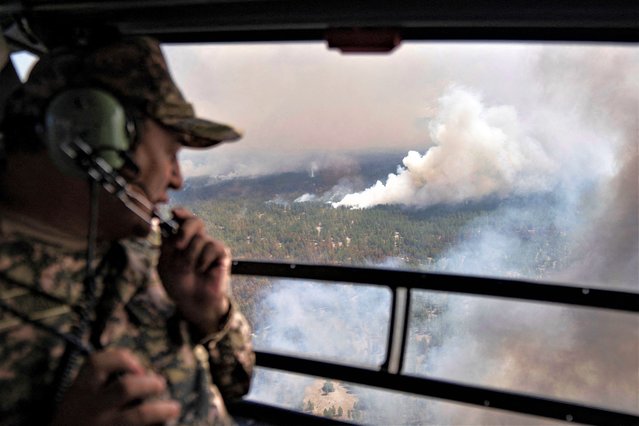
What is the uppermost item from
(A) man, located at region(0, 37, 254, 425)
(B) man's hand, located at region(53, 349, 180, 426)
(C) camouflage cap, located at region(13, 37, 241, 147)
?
(C) camouflage cap, located at region(13, 37, 241, 147)

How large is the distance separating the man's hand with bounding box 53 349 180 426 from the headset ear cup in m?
0.33

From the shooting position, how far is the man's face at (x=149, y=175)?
43.3 inches

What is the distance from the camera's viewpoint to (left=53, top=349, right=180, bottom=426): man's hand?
853 millimetres

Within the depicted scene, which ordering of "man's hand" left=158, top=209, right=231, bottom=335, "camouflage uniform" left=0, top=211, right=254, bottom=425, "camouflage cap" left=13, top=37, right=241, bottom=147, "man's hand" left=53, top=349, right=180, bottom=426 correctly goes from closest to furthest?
"man's hand" left=53, top=349, right=180, bottom=426 → "camouflage uniform" left=0, top=211, right=254, bottom=425 → "camouflage cap" left=13, top=37, right=241, bottom=147 → "man's hand" left=158, top=209, right=231, bottom=335

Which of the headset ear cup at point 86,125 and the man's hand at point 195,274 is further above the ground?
the headset ear cup at point 86,125

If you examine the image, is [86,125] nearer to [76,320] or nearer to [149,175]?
[149,175]

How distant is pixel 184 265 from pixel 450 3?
2.66 feet

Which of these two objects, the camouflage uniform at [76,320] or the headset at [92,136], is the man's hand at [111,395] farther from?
the headset at [92,136]

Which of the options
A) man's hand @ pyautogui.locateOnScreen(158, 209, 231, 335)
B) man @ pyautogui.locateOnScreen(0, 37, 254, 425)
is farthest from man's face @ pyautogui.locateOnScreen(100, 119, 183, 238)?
man's hand @ pyautogui.locateOnScreen(158, 209, 231, 335)

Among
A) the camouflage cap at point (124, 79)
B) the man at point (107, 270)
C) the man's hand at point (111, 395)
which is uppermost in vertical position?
the camouflage cap at point (124, 79)

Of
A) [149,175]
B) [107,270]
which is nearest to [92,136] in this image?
[149,175]

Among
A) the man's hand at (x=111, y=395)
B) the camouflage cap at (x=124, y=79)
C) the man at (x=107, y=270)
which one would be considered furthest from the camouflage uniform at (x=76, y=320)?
the camouflage cap at (x=124, y=79)

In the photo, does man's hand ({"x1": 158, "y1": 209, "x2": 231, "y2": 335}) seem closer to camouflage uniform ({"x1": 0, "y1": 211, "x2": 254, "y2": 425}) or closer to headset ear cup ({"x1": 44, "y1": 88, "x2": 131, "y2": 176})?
camouflage uniform ({"x1": 0, "y1": 211, "x2": 254, "y2": 425})

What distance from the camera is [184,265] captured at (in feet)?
4.02
